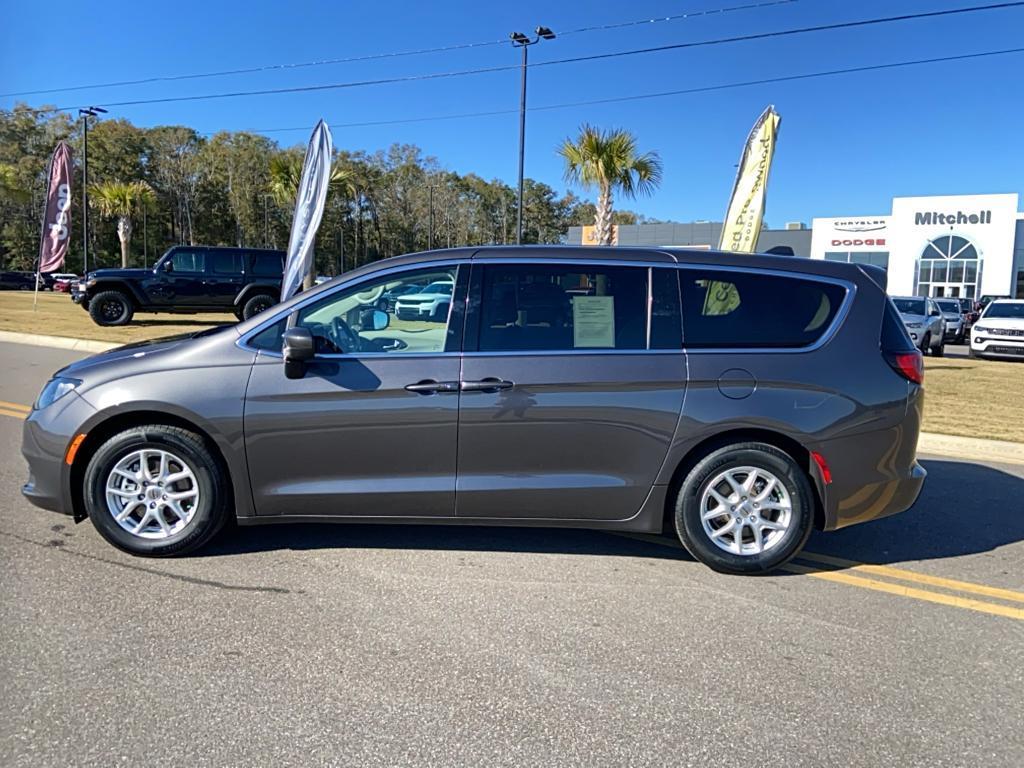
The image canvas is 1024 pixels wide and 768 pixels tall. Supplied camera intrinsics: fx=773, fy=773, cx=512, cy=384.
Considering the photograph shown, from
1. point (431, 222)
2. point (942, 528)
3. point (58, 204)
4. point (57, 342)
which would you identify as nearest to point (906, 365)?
point (942, 528)

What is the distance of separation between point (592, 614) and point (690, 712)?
90 centimetres

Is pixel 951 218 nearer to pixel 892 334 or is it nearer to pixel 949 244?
pixel 949 244

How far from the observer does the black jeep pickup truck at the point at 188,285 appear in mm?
18484

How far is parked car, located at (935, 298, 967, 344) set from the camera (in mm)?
25906

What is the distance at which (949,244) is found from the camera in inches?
1823

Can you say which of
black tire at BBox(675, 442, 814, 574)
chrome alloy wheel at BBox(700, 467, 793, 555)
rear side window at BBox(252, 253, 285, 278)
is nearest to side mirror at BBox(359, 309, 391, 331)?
black tire at BBox(675, 442, 814, 574)

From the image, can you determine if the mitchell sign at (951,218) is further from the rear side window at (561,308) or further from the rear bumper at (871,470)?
the rear side window at (561,308)

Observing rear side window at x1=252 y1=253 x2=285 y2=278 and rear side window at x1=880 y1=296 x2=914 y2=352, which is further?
rear side window at x1=252 y1=253 x2=285 y2=278

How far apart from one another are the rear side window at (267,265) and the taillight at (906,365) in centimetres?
1700

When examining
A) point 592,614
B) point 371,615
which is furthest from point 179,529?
point 592,614

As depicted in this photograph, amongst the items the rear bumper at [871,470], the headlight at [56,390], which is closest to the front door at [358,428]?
the headlight at [56,390]

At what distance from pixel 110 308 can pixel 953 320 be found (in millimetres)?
25538

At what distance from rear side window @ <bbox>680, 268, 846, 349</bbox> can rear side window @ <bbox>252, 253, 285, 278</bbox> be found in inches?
648

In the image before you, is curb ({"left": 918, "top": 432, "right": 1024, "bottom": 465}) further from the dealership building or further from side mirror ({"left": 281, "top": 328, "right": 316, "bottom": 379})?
the dealership building
